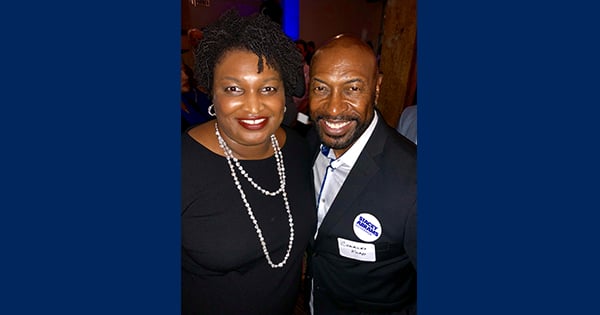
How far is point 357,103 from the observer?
130 centimetres

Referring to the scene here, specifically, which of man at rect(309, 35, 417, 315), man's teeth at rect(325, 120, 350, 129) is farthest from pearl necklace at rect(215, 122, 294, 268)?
man's teeth at rect(325, 120, 350, 129)

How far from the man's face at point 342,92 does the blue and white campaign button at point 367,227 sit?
0.30 meters

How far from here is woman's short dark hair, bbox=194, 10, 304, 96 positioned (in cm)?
113

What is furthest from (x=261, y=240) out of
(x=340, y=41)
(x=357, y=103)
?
(x=340, y=41)

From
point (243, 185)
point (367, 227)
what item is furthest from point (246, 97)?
point (367, 227)

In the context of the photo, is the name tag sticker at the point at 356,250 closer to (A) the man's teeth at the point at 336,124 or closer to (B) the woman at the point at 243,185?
(B) the woman at the point at 243,185

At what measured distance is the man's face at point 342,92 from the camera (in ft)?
4.15

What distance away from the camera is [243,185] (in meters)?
1.27

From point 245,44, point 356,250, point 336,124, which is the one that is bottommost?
point 356,250

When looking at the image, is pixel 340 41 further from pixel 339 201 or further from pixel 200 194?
pixel 200 194

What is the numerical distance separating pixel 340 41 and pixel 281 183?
2.00ft

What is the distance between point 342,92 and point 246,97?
15.4 inches

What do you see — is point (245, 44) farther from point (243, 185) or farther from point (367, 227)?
point (367, 227)

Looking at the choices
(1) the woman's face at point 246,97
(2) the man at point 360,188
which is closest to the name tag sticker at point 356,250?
(2) the man at point 360,188
